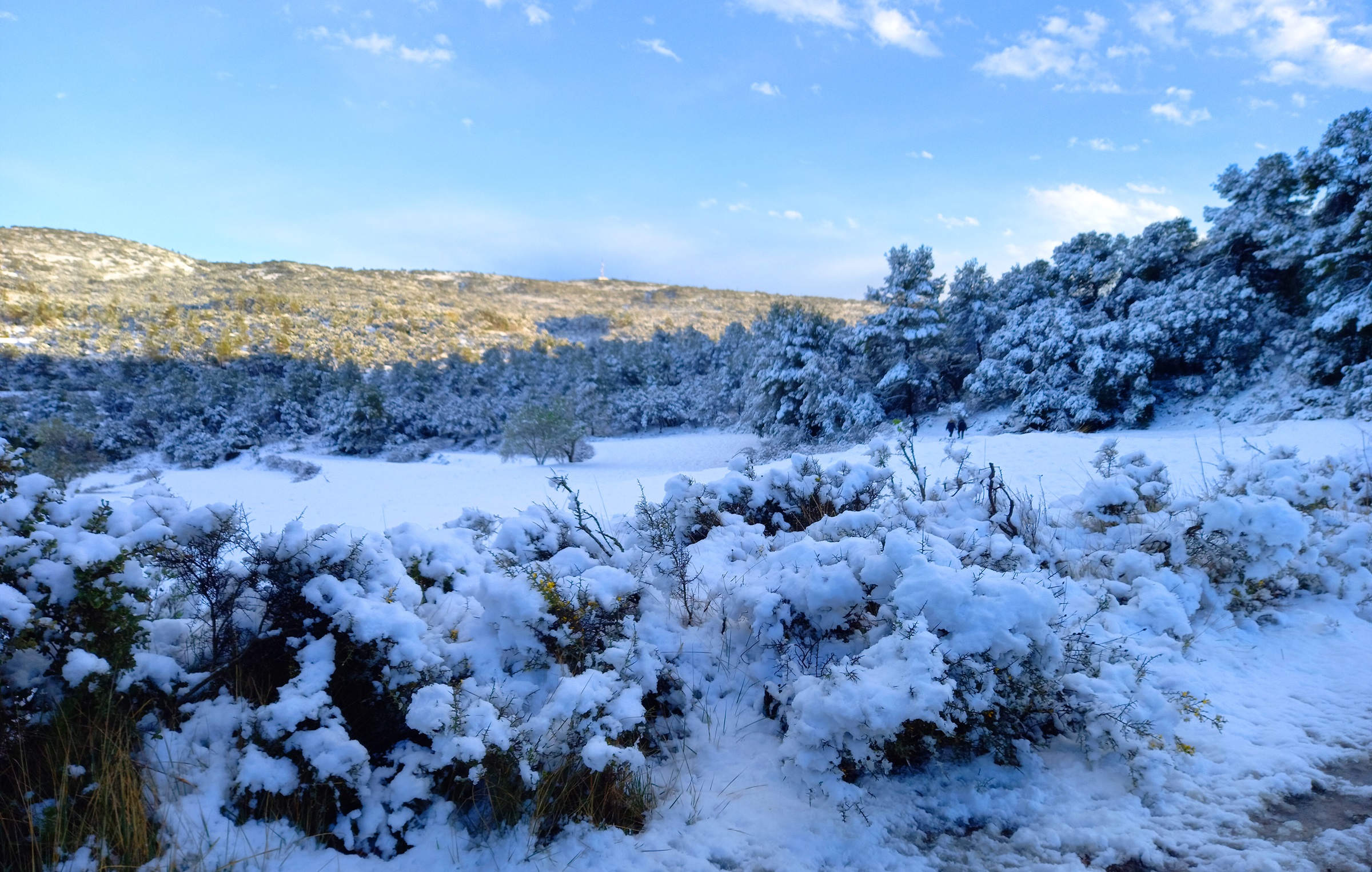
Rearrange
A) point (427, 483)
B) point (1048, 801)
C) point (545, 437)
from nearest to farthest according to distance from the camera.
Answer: point (1048, 801) → point (427, 483) → point (545, 437)

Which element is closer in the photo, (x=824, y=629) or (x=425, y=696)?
(x=425, y=696)

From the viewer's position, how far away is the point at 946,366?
1911 cm

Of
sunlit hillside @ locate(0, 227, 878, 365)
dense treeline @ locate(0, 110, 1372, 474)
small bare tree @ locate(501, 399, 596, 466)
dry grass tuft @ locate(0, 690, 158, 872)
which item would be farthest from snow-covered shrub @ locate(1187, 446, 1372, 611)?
sunlit hillside @ locate(0, 227, 878, 365)

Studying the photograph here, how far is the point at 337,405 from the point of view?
68.1 feet

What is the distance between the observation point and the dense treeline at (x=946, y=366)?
1302 centimetres

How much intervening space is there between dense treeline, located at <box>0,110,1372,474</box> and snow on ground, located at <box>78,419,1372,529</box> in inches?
63.8

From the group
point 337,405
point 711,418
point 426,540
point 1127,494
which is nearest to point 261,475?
point 337,405

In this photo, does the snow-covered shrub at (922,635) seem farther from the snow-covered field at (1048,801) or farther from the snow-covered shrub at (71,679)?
the snow-covered shrub at (71,679)

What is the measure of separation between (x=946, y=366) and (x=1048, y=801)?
60.9 feet

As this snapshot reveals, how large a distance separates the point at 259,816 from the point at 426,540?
1363 mm

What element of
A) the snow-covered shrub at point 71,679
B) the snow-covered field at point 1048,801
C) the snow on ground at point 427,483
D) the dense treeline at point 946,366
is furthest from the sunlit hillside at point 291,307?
the snow-covered shrub at point 71,679

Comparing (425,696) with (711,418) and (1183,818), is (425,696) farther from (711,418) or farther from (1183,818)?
(711,418)

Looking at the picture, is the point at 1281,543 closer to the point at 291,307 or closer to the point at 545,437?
the point at 545,437

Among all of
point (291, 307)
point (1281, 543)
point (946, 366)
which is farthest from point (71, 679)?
point (291, 307)
